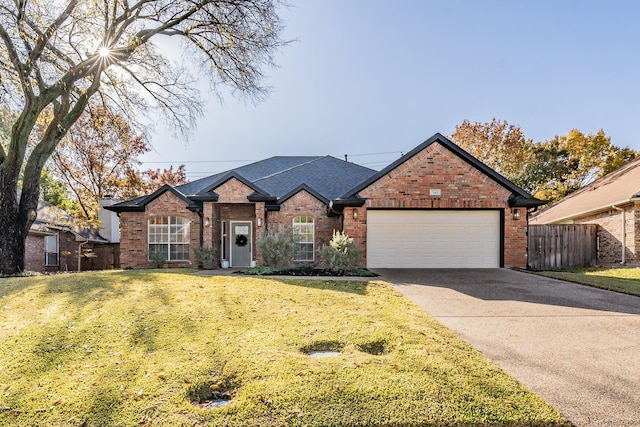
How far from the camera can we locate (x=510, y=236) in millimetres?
12734

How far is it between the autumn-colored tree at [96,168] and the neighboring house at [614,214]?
83.0 feet

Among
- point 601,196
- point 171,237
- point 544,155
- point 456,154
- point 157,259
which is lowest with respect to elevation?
point 157,259

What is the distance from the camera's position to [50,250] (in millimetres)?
19422

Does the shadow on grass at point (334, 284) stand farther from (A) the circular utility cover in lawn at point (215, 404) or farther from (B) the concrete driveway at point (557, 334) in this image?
(A) the circular utility cover in lawn at point (215, 404)

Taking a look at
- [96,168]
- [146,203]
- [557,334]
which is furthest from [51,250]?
[557,334]

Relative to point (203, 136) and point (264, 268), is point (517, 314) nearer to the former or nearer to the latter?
point (264, 268)

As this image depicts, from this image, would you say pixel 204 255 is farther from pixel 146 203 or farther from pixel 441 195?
pixel 441 195

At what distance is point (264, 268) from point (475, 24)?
11.5 m

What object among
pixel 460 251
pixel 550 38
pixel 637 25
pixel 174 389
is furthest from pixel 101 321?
pixel 637 25

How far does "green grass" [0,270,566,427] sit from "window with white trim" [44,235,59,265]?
15.4 m

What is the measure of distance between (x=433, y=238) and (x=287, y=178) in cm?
740

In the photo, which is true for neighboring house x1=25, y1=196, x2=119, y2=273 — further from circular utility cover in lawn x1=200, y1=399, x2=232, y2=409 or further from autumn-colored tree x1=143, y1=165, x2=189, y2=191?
circular utility cover in lawn x1=200, y1=399, x2=232, y2=409

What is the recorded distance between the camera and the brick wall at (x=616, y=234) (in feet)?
43.7

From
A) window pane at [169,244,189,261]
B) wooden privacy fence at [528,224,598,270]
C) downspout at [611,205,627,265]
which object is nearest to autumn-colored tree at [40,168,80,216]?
window pane at [169,244,189,261]
